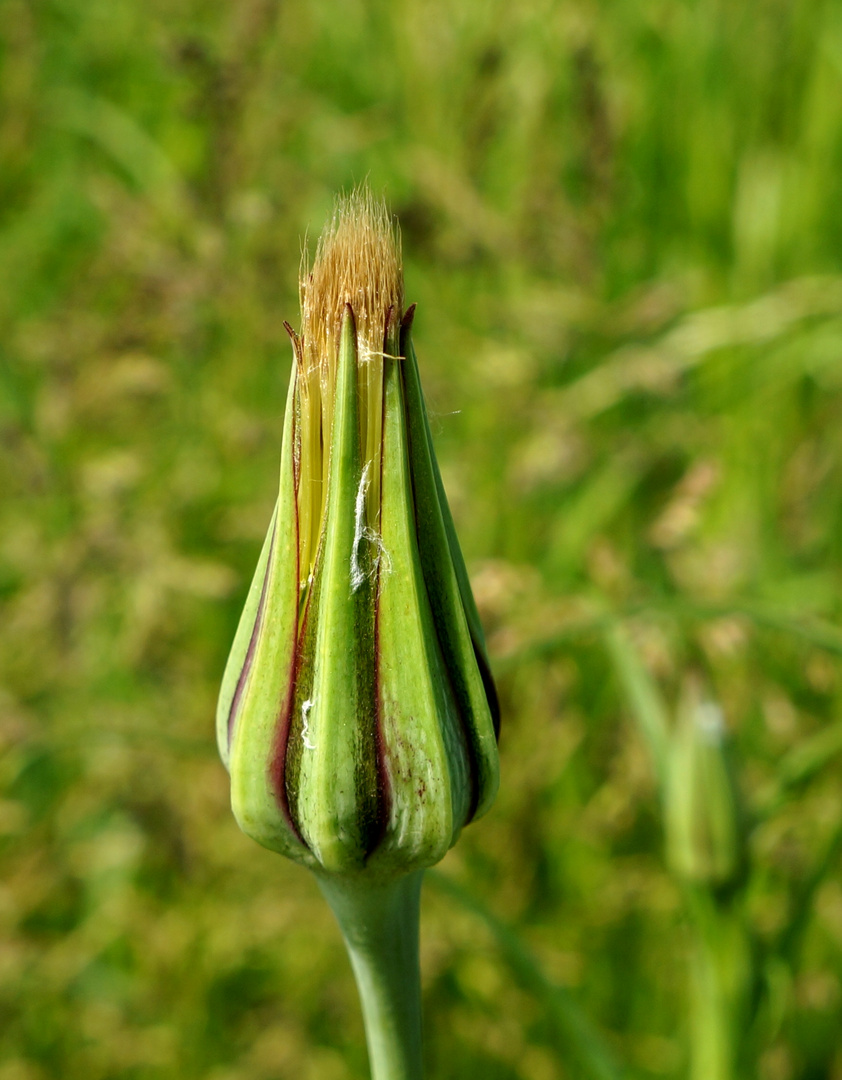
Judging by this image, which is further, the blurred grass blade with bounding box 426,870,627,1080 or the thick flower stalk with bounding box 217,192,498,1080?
the blurred grass blade with bounding box 426,870,627,1080

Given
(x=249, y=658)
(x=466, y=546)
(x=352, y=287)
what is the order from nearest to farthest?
(x=352, y=287), (x=249, y=658), (x=466, y=546)

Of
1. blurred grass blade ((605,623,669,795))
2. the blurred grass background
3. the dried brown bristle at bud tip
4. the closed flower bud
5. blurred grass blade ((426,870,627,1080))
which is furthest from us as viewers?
the blurred grass background

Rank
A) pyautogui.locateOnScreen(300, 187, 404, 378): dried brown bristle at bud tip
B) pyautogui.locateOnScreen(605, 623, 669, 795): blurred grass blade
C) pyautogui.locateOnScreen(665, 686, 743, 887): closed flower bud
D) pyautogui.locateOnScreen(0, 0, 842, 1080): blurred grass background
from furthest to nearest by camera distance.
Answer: pyautogui.locateOnScreen(0, 0, 842, 1080): blurred grass background
pyautogui.locateOnScreen(605, 623, 669, 795): blurred grass blade
pyautogui.locateOnScreen(665, 686, 743, 887): closed flower bud
pyautogui.locateOnScreen(300, 187, 404, 378): dried brown bristle at bud tip

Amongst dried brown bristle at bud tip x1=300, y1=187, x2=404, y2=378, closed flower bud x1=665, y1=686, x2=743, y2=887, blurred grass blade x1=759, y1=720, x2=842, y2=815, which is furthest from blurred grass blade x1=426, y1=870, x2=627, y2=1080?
dried brown bristle at bud tip x1=300, y1=187, x2=404, y2=378

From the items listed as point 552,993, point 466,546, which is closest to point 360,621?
point 552,993

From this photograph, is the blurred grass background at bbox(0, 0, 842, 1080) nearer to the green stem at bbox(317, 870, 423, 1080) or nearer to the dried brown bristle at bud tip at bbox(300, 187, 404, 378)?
the green stem at bbox(317, 870, 423, 1080)

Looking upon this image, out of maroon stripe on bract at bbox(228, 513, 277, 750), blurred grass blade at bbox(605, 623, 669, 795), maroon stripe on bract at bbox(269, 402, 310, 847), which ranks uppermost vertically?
blurred grass blade at bbox(605, 623, 669, 795)

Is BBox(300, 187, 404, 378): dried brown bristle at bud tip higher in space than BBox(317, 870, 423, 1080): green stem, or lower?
higher

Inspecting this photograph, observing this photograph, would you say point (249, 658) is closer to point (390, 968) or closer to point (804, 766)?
point (390, 968)

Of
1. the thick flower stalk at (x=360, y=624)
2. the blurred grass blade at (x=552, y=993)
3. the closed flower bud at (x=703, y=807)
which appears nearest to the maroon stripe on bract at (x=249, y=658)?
the thick flower stalk at (x=360, y=624)
